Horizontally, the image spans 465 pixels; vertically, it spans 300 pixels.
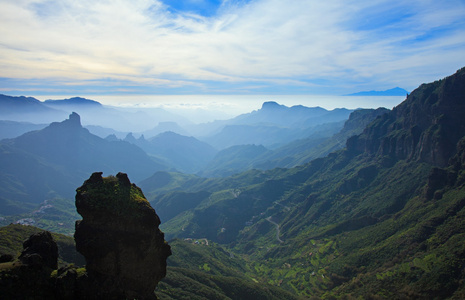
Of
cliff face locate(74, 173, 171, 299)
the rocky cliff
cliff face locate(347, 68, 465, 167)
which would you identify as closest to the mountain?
cliff face locate(347, 68, 465, 167)

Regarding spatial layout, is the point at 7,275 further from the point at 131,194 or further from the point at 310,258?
the point at 310,258

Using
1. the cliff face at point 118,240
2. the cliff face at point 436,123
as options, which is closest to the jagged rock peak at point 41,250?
the cliff face at point 118,240

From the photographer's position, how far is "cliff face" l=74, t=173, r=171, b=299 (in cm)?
3847

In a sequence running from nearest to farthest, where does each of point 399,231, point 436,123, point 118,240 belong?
point 118,240 → point 399,231 → point 436,123

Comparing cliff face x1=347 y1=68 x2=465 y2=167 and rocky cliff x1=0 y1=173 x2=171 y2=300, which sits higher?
cliff face x1=347 y1=68 x2=465 y2=167

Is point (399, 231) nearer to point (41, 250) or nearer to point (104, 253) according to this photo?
point (104, 253)

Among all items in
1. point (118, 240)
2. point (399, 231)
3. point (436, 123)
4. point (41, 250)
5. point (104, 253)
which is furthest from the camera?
point (436, 123)

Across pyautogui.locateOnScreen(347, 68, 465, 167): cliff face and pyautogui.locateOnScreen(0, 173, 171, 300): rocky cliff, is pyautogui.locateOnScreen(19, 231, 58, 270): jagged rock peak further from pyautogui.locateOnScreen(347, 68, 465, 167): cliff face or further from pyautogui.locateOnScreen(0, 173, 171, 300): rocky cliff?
pyautogui.locateOnScreen(347, 68, 465, 167): cliff face

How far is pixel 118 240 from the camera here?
3972 cm

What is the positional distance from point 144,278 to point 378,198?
166m

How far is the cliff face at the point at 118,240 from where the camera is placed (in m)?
38.5

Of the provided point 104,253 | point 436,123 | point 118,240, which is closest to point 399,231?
point 436,123

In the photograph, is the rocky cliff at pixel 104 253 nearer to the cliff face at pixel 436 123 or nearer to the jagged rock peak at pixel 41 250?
the jagged rock peak at pixel 41 250

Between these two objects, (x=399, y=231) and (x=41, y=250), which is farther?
(x=399, y=231)
